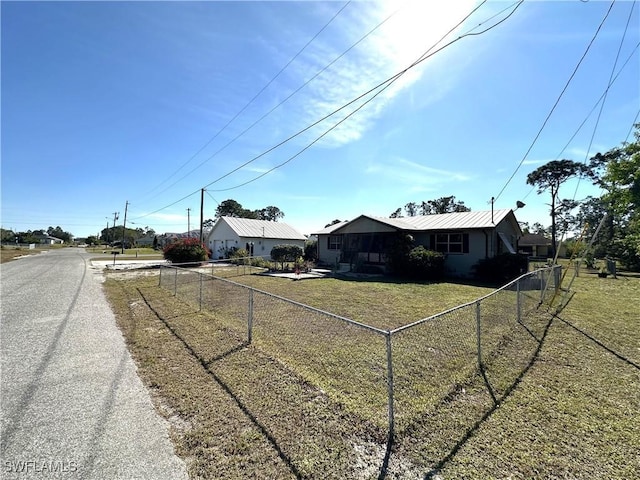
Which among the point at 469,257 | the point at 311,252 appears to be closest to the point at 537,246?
the point at 469,257

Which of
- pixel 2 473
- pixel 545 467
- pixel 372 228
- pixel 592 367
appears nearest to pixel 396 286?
pixel 372 228

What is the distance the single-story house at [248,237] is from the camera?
29344 millimetres

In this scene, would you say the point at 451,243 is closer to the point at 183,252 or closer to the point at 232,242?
the point at 183,252

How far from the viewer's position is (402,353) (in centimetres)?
511

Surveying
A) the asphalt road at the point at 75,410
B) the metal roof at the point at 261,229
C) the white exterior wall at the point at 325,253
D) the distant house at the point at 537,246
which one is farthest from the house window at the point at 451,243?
the distant house at the point at 537,246

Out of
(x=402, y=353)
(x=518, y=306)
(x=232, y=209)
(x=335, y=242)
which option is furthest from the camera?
(x=232, y=209)

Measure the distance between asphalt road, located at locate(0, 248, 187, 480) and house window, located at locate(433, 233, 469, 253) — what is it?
52.7 ft

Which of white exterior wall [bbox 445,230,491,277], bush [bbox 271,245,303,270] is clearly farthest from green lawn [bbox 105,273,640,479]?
bush [bbox 271,245,303,270]

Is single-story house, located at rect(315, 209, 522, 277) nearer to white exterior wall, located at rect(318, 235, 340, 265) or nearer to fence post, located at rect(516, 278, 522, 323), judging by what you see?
white exterior wall, located at rect(318, 235, 340, 265)

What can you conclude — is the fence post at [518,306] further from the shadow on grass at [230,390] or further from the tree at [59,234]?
the tree at [59,234]

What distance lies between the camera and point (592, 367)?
4.64 meters

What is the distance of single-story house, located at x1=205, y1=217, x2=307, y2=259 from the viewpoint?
29344mm

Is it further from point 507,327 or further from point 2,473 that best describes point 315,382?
point 507,327

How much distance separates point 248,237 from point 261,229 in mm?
2925
